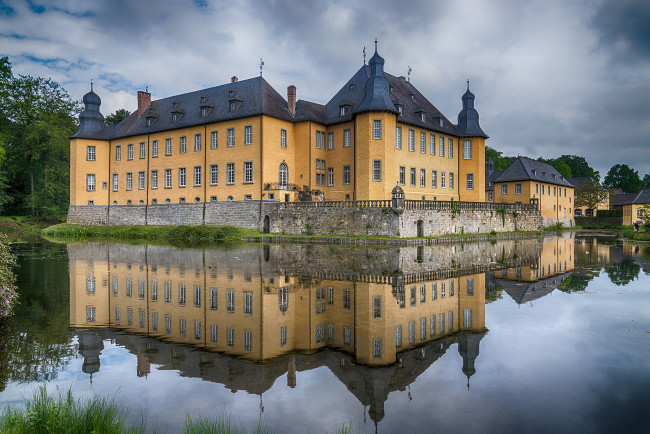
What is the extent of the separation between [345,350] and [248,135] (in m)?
35.0

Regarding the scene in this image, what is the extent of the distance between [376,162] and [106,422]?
34714 mm

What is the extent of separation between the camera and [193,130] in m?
44.5

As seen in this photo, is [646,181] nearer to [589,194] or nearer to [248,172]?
[589,194]

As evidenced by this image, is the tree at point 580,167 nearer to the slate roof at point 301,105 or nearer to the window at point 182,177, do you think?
the slate roof at point 301,105

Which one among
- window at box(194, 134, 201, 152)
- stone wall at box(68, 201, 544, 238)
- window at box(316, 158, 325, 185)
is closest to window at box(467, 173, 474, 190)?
stone wall at box(68, 201, 544, 238)

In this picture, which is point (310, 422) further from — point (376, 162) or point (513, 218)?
point (513, 218)

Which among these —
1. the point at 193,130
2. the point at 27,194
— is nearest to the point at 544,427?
the point at 193,130

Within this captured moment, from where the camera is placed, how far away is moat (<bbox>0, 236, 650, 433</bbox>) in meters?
5.03

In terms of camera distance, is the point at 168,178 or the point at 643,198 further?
the point at 643,198

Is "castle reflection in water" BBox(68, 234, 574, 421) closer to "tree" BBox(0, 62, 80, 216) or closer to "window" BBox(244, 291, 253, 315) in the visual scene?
"window" BBox(244, 291, 253, 315)

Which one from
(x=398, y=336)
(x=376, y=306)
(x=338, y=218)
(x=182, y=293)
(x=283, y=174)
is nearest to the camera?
(x=398, y=336)

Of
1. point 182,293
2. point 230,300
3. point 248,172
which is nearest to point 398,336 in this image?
point 230,300

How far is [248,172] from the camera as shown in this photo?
131 ft

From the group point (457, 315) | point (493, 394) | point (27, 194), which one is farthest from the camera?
point (27, 194)
